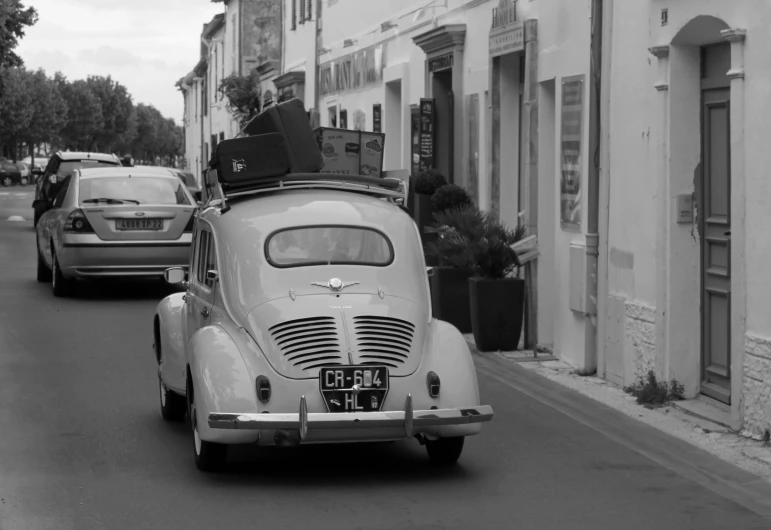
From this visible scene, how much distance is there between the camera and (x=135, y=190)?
18.3m

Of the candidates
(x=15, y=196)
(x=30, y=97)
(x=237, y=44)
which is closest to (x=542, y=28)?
Answer: (x=237, y=44)

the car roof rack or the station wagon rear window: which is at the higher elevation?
the car roof rack

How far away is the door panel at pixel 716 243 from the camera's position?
1031cm

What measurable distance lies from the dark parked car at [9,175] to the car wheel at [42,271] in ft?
215

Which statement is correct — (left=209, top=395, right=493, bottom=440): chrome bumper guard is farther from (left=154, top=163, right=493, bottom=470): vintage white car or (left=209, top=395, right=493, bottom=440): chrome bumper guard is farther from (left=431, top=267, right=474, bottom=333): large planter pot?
(left=431, top=267, right=474, bottom=333): large planter pot

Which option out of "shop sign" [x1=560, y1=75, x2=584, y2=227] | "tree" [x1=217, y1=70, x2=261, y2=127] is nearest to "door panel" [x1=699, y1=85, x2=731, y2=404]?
"shop sign" [x1=560, y1=75, x2=584, y2=227]

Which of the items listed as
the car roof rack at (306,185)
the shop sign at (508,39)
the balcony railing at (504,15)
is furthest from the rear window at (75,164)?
the car roof rack at (306,185)

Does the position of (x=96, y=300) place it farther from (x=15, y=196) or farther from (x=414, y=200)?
(x=15, y=196)

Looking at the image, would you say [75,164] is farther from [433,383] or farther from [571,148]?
[433,383]

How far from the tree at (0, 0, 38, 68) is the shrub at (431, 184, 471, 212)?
1740 centimetres

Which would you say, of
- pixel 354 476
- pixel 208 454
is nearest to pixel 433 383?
pixel 354 476

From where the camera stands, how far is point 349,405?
7629 mm

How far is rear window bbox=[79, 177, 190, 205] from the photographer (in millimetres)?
18188

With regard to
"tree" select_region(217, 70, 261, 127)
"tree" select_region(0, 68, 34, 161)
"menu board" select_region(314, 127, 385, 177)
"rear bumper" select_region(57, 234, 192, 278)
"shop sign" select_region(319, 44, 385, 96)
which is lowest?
"rear bumper" select_region(57, 234, 192, 278)
